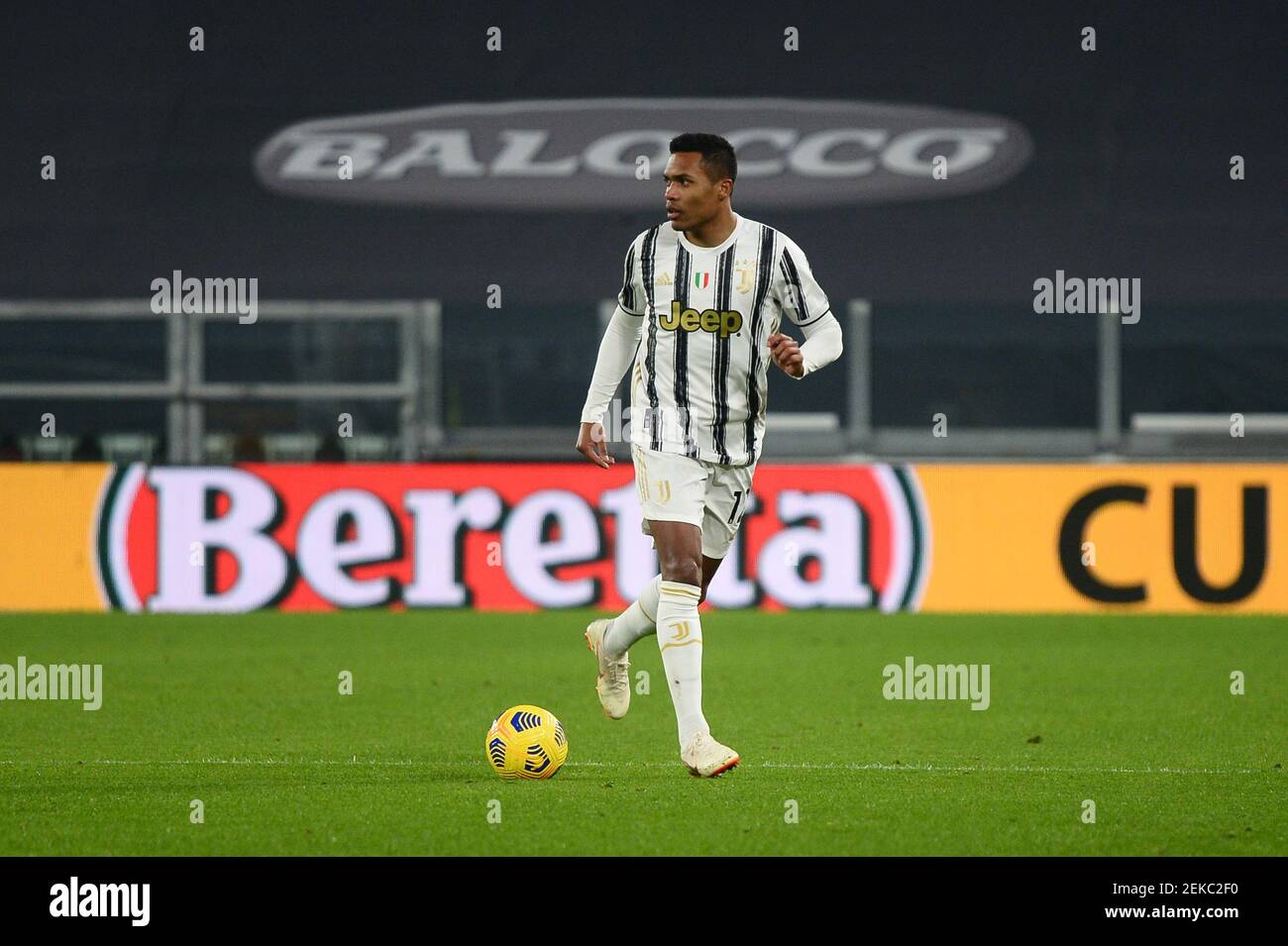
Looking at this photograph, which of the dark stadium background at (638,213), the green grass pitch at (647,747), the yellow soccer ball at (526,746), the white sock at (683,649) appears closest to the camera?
the green grass pitch at (647,747)

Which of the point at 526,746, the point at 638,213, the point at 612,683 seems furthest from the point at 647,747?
the point at 638,213

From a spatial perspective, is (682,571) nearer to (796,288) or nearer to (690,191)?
(796,288)

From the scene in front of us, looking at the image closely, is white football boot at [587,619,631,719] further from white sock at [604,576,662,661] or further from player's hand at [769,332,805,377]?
player's hand at [769,332,805,377]

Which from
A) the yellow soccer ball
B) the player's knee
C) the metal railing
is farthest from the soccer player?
the metal railing

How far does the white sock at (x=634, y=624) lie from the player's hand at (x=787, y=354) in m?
0.83

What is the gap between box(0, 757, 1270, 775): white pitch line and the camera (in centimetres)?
613

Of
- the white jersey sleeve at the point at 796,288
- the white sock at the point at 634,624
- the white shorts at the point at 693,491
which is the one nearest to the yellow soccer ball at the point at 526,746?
the white sock at the point at 634,624

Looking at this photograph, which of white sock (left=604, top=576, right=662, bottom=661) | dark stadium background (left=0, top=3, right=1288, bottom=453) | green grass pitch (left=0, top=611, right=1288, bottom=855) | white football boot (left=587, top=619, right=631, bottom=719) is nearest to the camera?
green grass pitch (left=0, top=611, right=1288, bottom=855)

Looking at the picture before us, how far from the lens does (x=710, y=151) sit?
5883 millimetres

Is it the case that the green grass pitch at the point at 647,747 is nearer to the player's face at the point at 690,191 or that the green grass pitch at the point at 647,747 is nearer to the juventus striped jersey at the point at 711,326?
the juventus striped jersey at the point at 711,326

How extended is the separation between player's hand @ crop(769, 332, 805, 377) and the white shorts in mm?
465

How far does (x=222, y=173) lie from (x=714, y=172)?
1078 cm

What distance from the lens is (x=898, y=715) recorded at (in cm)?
791

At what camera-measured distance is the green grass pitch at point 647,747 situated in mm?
4875
